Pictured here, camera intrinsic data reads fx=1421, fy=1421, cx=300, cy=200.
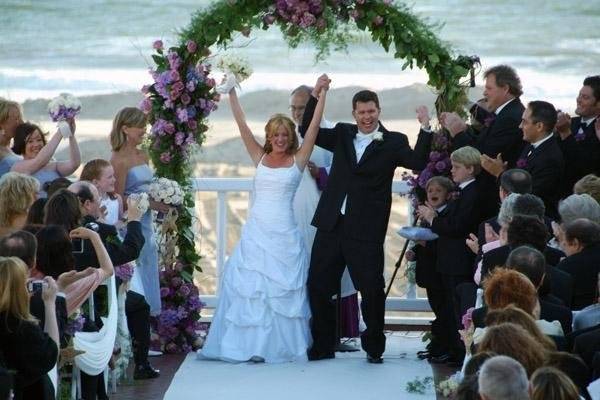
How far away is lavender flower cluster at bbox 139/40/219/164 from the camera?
9891 millimetres

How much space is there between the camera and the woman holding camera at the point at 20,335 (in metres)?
5.67

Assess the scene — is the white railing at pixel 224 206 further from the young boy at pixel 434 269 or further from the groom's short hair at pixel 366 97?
the groom's short hair at pixel 366 97

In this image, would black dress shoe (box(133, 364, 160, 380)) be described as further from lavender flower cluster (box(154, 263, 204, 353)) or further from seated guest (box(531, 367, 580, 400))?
seated guest (box(531, 367, 580, 400))

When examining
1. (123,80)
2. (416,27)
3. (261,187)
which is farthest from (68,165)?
(123,80)

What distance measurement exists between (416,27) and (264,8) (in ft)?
3.47

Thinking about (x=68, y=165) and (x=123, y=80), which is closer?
(x=68, y=165)

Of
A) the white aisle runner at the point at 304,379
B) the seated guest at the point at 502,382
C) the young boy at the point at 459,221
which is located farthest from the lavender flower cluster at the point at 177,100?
the seated guest at the point at 502,382

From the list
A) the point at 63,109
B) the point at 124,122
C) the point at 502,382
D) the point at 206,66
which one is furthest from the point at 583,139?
the point at 502,382

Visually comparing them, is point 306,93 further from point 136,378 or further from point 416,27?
point 136,378

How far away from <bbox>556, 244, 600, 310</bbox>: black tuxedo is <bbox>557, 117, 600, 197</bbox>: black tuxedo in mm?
2176

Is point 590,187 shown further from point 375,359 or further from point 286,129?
point 286,129

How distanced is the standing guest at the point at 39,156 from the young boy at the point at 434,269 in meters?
2.37

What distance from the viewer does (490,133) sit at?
937cm

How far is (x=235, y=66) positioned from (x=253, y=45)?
61.2 feet
